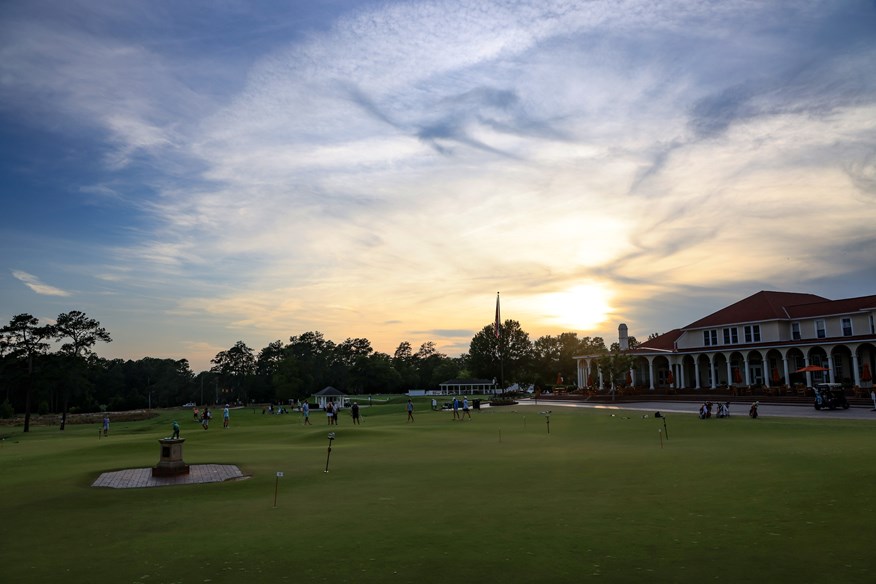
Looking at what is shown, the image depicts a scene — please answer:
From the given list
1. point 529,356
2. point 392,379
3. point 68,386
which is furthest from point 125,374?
point 529,356

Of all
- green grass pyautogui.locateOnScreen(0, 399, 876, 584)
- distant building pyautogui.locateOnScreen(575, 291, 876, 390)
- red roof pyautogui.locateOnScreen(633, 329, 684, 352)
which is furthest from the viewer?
red roof pyautogui.locateOnScreen(633, 329, 684, 352)

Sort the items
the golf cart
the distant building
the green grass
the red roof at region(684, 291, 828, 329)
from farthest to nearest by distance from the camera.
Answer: the red roof at region(684, 291, 828, 329) < the distant building < the golf cart < the green grass

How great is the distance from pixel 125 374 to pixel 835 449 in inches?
6677

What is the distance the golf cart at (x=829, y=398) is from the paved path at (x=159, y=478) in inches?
1609

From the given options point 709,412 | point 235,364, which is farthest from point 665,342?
point 235,364

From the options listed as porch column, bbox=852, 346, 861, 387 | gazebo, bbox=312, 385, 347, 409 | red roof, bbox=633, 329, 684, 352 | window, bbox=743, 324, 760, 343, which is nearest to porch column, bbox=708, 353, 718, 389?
window, bbox=743, 324, 760, 343

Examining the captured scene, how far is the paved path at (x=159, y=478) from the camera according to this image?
18.9m

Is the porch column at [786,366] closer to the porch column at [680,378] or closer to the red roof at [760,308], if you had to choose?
the red roof at [760,308]

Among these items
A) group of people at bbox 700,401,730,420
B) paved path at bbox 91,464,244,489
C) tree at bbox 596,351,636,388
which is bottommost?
paved path at bbox 91,464,244,489

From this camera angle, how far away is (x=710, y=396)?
61219 millimetres

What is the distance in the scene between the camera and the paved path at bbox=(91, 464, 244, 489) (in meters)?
18.9

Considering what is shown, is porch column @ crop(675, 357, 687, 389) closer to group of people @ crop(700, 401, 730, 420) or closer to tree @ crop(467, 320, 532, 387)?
group of people @ crop(700, 401, 730, 420)

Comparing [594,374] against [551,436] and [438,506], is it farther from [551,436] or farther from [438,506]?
[438,506]

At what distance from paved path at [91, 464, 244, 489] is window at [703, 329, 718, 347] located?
66.7 m
